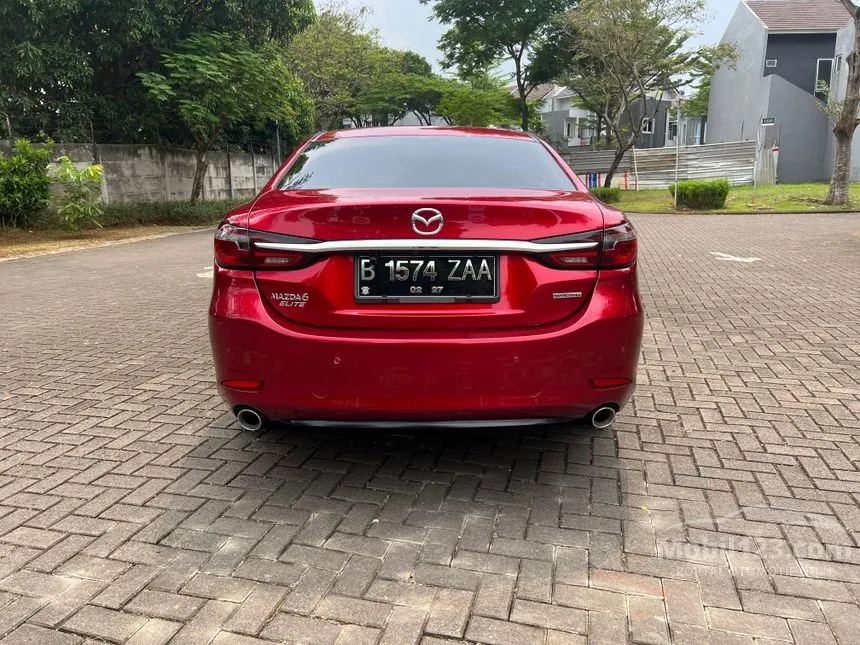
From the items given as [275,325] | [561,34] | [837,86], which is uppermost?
A: [561,34]

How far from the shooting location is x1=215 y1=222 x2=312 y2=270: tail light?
2686 millimetres

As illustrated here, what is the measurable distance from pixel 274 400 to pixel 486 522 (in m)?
0.96

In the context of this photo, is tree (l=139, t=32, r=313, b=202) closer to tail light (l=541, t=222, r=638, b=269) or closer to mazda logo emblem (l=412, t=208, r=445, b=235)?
mazda logo emblem (l=412, t=208, r=445, b=235)

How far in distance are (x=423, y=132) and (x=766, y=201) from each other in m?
20.1

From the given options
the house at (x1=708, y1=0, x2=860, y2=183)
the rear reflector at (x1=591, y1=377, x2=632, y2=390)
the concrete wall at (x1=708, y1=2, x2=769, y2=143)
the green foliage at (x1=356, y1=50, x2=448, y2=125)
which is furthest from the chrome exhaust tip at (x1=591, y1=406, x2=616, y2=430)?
the concrete wall at (x1=708, y1=2, x2=769, y2=143)

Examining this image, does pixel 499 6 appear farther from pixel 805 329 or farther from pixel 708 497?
pixel 708 497

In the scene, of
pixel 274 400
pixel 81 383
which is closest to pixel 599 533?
pixel 274 400

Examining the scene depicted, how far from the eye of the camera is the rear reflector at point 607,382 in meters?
2.74

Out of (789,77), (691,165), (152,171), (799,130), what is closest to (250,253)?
(152,171)

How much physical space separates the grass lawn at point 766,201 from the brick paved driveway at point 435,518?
1609 cm

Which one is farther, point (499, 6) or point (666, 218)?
point (499, 6)

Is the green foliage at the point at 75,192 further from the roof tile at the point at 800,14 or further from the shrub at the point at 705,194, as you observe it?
the roof tile at the point at 800,14

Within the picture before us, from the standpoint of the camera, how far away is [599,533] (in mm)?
2629

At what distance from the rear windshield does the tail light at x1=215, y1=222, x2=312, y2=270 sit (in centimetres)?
47
